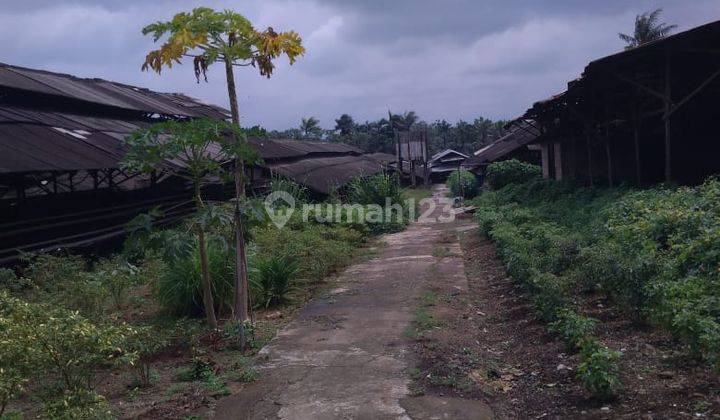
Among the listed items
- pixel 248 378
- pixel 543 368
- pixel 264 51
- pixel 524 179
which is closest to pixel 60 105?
pixel 264 51

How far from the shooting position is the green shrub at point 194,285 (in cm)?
809

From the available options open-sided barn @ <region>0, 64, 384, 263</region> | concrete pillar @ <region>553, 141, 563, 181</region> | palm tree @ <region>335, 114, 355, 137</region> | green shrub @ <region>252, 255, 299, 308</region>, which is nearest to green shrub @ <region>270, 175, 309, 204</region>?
open-sided barn @ <region>0, 64, 384, 263</region>

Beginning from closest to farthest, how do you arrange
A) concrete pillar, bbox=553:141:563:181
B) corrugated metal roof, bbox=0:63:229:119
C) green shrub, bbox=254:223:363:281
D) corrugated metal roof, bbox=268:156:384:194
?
green shrub, bbox=254:223:363:281
corrugated metal roof, bbox=0:63:229:119
corrugated metal roof, bbox=268:156:384:194
concrete pillar, bbox=553:141:563:181

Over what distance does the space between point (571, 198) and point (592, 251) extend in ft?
27.2

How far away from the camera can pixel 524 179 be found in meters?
29.3

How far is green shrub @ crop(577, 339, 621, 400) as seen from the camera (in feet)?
14.8

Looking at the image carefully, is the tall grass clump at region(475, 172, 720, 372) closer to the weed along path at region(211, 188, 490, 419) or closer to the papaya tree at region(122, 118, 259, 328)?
the weed along path at region(211, 188, 490, 419)

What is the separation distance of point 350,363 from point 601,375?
2.46m

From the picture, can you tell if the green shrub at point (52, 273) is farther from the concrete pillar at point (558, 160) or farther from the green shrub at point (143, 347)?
the concrete pillar at point (558, 160)

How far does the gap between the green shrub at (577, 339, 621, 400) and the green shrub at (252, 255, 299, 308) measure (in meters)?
5.30

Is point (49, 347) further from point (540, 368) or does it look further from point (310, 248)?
point (310, 248)

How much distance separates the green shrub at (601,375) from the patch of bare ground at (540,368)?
2.9 inches

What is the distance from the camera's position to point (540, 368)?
18.7 feet

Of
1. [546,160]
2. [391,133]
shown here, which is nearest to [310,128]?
[391,133]
